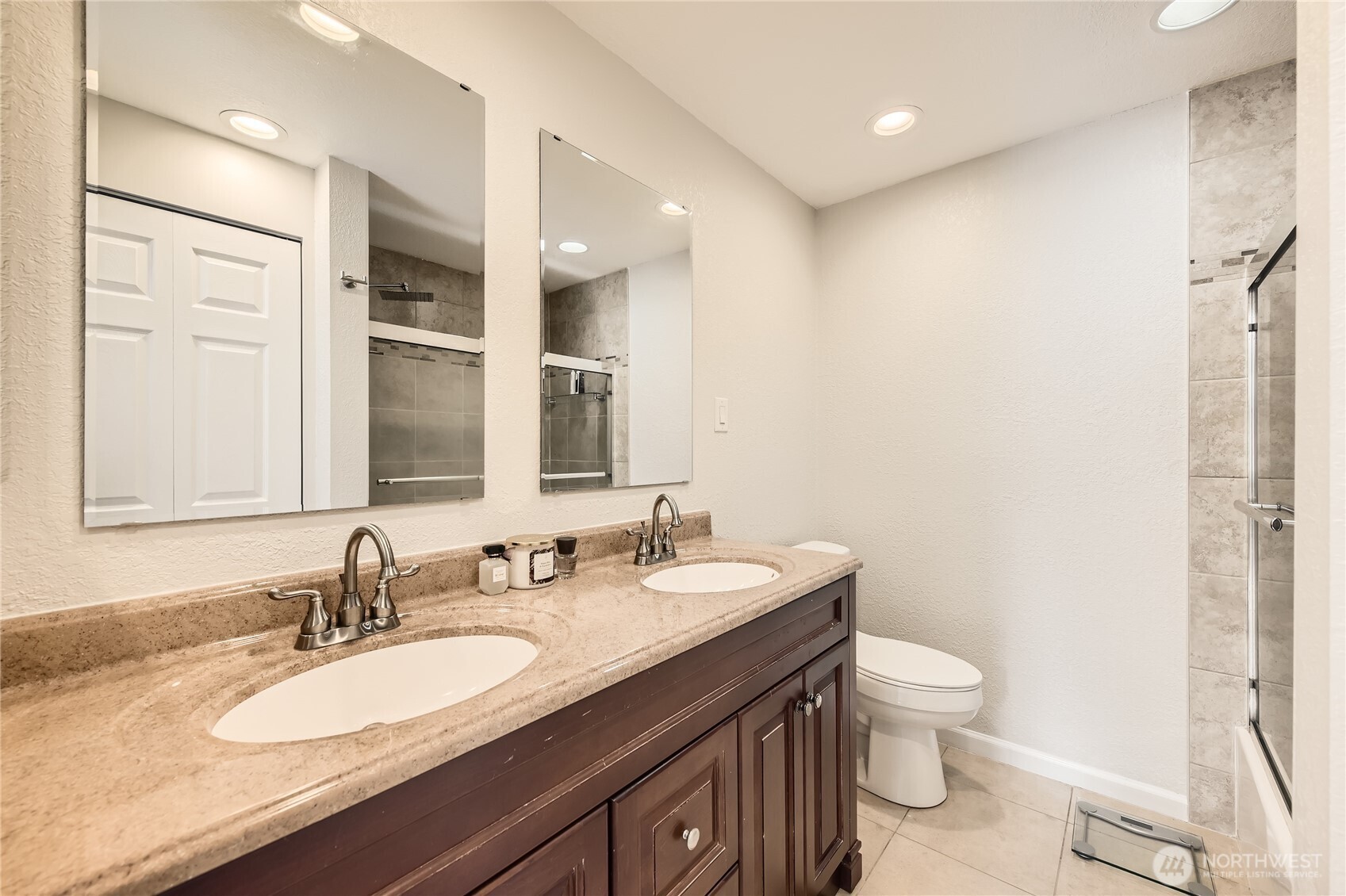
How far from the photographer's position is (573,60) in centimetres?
150

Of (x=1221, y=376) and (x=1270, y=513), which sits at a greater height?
(x=1221, y=376)

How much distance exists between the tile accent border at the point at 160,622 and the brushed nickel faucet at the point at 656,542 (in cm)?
55

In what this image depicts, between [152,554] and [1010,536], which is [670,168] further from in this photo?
[1010,536]

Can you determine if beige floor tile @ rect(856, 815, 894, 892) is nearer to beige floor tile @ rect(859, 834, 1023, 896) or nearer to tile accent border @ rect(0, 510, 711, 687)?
beige floor tile @ rect(859, 834, 1023, 896)

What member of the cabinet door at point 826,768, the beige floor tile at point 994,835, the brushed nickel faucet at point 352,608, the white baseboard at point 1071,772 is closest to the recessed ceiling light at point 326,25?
the brushed nickel faucet at point 352,608

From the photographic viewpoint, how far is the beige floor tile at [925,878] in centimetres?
148

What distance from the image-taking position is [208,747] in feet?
1.88

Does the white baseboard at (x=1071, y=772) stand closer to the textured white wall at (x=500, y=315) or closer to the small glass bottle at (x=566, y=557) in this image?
the textured white wall at (x=500, y=315)

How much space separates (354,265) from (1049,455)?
7.48 feet

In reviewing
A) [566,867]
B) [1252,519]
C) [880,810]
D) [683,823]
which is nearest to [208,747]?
[566,867]

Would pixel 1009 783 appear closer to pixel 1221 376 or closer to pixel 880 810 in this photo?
pixel 880 810

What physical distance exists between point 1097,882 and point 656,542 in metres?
1.57

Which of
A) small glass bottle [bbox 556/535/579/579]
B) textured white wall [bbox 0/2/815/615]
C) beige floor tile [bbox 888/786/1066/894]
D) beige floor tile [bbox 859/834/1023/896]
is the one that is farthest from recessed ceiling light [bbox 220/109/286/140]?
beige floor tile [bbox 888/786/1066/894]

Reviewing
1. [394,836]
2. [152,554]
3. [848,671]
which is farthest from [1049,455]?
[152,554]
